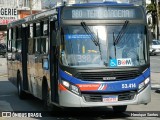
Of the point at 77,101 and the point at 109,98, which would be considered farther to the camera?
the point at 109,98

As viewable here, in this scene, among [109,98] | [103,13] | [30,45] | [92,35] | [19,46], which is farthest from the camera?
[19,46]

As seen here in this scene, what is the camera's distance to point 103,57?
37.1 ft

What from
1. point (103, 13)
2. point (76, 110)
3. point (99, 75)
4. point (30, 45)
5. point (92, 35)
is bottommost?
point (76, 110)

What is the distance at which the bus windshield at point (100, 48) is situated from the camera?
37.1 feet

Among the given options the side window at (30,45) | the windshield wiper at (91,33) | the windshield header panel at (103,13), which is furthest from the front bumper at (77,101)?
the side window at (30,45)

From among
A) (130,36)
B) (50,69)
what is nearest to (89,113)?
(50,69)

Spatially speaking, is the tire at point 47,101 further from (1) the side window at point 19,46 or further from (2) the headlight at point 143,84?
(1) the side window at point 19,46

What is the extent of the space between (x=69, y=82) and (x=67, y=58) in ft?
1.84

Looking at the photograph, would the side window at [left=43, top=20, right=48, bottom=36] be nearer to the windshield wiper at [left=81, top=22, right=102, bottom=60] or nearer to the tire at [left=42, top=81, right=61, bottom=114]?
the tire at [left=42, top=81, right=61, bottom=114]

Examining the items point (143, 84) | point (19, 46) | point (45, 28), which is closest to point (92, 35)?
point (143, 84)

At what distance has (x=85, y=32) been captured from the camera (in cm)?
1145

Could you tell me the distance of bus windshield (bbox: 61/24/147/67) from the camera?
1130 centimetres

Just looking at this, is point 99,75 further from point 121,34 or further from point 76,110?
point 76,110

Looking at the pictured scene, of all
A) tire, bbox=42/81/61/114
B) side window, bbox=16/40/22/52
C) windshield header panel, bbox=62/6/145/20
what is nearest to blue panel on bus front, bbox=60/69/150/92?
windshield header panel, bbox=62/6/145/20
